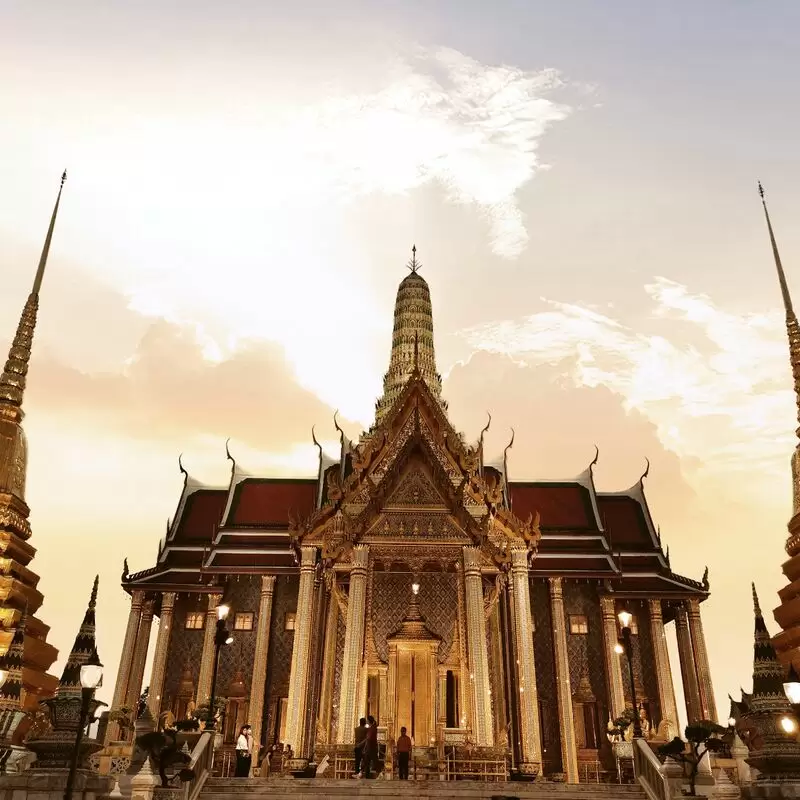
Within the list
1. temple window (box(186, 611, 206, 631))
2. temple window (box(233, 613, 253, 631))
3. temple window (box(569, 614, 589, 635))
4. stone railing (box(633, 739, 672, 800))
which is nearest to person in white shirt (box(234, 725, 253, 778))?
stone railing (box(633, 739, 672, 800))

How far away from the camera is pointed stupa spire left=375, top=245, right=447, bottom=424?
32.3m

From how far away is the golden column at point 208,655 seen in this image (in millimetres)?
23312

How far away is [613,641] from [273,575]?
36.5 ft

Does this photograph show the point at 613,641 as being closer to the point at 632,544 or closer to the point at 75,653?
the point at 632,544

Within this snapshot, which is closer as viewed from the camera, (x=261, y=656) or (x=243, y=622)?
(x=261, y=656)

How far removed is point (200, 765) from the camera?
1267 centimetres

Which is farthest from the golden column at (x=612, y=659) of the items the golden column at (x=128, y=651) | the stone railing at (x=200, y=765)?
the golden column at (x=128, y=651)

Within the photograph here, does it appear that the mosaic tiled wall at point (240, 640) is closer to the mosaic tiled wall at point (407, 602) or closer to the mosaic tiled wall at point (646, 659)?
the mosaic tiled wall at point (407, 602)

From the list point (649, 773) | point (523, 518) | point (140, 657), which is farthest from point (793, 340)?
point (140, 657)

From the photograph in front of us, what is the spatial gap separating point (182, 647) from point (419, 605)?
9.66 m

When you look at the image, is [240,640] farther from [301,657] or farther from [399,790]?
[399,790]

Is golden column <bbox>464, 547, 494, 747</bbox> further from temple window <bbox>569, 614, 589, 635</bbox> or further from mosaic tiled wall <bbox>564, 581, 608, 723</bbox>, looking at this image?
temple window <bbox>569, 614, 589, 635</bbox>

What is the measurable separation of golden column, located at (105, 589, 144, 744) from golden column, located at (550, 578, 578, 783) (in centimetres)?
1332

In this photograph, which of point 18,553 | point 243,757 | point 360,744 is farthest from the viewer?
point 18,553
